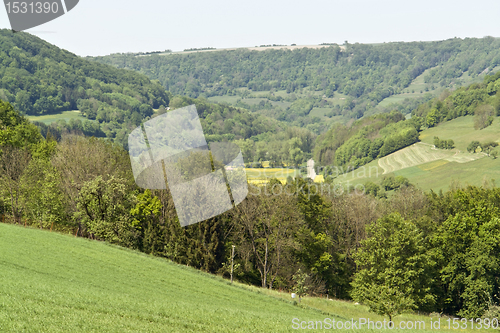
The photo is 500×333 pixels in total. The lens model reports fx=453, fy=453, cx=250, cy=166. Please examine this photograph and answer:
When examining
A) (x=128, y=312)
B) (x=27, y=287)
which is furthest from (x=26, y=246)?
(x=128, y=312)

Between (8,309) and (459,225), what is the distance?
175 ft

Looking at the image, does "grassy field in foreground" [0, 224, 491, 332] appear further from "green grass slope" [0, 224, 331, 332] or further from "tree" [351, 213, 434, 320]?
"tree" [351, 213, 434, 320]

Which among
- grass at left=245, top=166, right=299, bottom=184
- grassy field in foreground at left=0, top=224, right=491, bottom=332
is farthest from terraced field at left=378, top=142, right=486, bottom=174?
grassy field in foreground at left=0, top=224, right=491, bottom=332

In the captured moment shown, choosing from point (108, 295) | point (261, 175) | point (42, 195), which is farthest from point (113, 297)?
point (261, 175)

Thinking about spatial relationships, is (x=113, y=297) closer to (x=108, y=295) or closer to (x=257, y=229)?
(x=108, y=295)

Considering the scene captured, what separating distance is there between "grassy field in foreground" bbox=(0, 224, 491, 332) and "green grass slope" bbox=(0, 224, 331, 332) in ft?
0.10

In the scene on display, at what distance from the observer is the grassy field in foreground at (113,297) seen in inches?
627

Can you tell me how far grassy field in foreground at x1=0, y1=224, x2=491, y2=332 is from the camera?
15922mm

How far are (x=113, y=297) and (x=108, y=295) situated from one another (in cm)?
54

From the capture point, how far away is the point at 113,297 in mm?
21234

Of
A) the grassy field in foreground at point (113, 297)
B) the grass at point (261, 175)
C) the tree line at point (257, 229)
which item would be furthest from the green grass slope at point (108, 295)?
the grass at point (261, 175)

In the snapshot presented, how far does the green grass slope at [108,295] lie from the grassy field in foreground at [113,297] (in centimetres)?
3

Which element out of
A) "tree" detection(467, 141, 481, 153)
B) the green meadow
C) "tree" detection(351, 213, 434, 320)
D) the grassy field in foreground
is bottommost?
the green meadow

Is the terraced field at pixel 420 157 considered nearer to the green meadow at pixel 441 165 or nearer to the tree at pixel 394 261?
the green meadow at pixel 441 165
